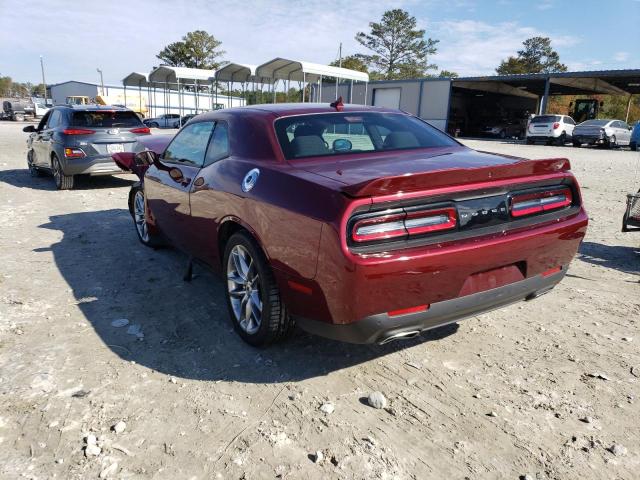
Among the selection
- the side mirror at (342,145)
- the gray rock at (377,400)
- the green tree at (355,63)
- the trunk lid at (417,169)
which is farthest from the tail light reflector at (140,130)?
the green tree at (355,63)

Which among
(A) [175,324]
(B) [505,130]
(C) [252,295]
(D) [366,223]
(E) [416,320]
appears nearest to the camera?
(D) [366,223]

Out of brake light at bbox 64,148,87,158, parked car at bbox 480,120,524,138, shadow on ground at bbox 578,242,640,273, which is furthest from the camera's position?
parked car at bbox 480,120,524,138

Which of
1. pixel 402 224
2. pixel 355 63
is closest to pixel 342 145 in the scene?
pixel 402 224

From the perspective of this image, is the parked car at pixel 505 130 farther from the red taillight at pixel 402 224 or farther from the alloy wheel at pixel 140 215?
the red taillight at pixel 402 224

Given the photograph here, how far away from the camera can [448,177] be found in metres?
2.53

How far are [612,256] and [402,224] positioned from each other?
3898 mm

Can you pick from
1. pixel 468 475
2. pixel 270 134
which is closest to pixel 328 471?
pixel 468 475

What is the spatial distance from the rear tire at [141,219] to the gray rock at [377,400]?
3482 mm

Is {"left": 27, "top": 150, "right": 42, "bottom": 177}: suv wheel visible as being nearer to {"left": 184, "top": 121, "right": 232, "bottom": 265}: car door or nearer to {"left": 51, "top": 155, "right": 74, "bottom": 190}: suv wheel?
{"left": 51, "top": 155, "right": 74, "bottom": 190}: suv wheel

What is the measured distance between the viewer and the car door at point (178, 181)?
13.3 feet

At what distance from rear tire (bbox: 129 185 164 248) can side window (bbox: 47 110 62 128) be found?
5094 millimetres

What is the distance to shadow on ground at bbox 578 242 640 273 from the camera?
4.92m

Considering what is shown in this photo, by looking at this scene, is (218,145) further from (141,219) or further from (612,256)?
(612,256)

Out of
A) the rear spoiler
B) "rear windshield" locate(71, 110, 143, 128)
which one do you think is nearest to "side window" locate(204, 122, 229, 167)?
the rear spoiler
